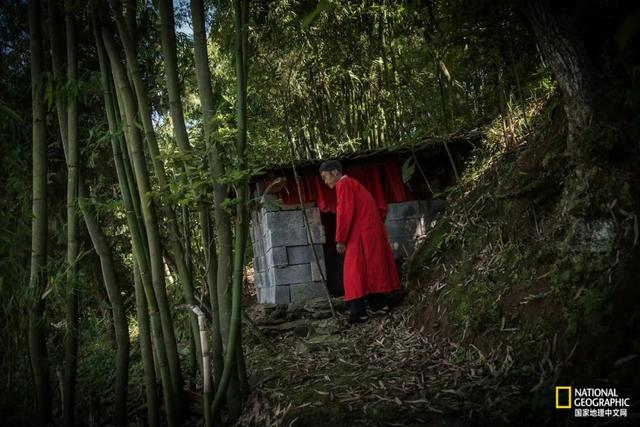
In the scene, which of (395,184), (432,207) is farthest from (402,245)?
(395,184)

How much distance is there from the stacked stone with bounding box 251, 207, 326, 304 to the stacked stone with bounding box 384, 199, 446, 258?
36.9 inches

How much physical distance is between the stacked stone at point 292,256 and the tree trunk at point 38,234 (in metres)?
2.99

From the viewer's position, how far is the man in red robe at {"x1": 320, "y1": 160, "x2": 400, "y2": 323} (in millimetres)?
4617

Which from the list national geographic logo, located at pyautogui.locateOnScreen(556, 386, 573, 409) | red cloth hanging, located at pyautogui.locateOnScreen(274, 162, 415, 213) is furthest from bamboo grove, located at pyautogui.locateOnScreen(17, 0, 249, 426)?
red cloth hanging, located at pyautogui.locateOnScreen(274, 162, 415, 213)

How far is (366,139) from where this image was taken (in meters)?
7.48

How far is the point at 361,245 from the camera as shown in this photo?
4699mm

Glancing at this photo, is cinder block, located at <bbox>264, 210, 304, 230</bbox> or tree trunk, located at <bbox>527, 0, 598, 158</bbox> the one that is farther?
cinder block, located at <bbox>264, 210, 304, 230</bbox>

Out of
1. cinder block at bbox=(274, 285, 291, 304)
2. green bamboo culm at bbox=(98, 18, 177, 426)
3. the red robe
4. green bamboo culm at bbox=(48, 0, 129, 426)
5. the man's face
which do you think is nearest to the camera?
green bamboo culm at bbox=(98, 18, 177, 426)

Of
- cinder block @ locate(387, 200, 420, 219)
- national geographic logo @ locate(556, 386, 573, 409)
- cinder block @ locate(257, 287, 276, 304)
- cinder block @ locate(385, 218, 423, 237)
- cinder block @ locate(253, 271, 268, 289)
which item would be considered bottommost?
national geographic logo @ locate(556, 386, 573, 409)

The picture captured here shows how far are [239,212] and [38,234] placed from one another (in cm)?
145

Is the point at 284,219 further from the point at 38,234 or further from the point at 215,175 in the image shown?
the point at 215,175

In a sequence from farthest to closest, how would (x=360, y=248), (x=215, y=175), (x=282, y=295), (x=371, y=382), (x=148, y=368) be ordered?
(x=282, y=295) → (x=360, y=248) → (x=371, y=382) → (x=148, y=368) → (x=215, y=175)

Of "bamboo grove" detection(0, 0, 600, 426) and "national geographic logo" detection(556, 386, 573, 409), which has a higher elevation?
"bamboo grove" detection(0, 0, 600, 426)

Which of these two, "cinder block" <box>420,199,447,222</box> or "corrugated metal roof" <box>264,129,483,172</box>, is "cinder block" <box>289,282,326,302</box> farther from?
"cinder block" <box>420,199,447,222</box>
